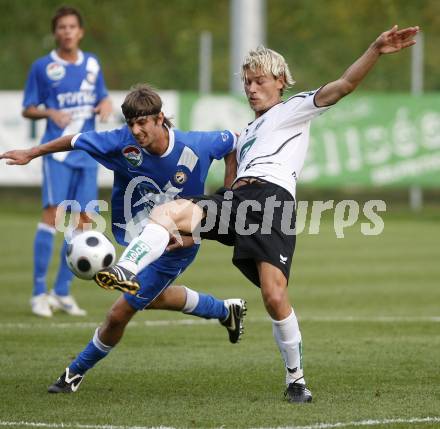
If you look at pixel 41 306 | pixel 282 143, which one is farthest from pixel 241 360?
pixel 41 306

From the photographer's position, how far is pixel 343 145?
64.9ft

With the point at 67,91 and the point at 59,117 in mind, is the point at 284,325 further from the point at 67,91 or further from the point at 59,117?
the point at 67,91

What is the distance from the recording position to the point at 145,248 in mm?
5637

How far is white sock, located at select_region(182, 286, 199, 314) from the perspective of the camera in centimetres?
712

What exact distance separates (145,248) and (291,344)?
3.11 feet

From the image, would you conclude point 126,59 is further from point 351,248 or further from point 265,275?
point 265,275

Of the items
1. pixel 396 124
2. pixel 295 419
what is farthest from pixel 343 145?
pixel 295 419

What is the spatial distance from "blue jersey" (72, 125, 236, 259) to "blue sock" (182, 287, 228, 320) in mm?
632

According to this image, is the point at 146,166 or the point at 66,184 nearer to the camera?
the point at 146,166

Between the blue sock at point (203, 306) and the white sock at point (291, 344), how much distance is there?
124 centimetres

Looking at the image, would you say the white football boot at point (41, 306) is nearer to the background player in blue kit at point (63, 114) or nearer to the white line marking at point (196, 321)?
the background player in blue kit at point (63, 114)

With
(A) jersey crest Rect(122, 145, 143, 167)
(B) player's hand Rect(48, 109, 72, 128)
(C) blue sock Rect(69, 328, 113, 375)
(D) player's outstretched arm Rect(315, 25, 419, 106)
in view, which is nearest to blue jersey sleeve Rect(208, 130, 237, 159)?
(A) jersey crest Rect(122, 145, 143, 167)

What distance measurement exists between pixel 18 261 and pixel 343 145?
778cm

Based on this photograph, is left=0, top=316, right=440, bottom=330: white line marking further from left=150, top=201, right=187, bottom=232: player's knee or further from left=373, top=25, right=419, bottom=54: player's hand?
left=373, top=25, right=419, bottom=54: player's hand
